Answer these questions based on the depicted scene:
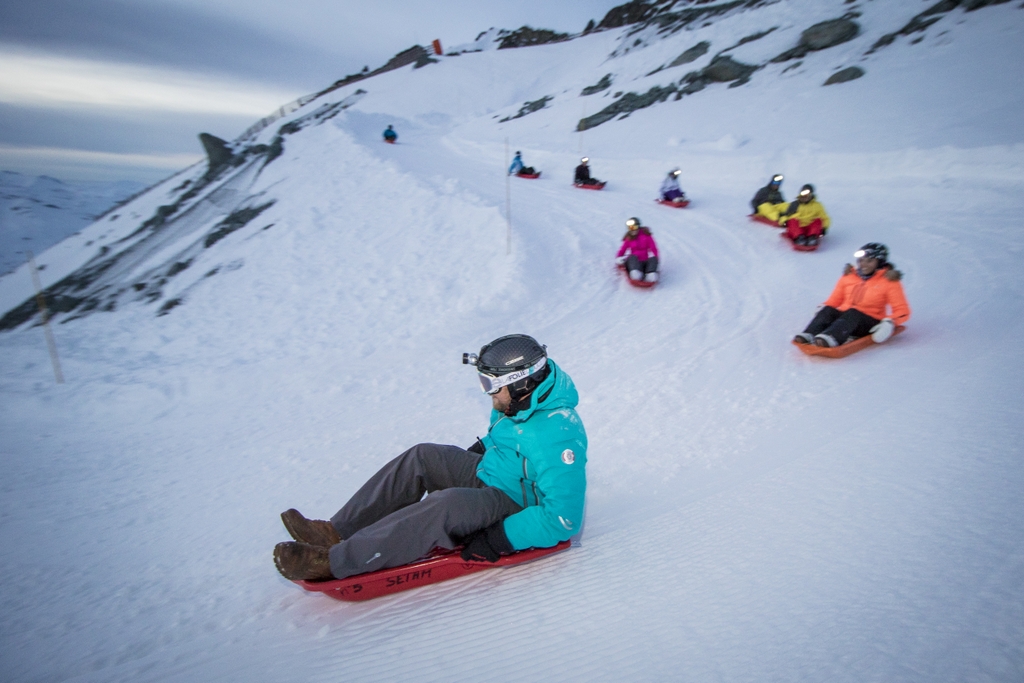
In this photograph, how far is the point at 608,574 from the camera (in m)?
2.39

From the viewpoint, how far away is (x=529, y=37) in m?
53.2

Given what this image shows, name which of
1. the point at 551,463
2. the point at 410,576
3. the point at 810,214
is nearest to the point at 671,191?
the point at 810,214

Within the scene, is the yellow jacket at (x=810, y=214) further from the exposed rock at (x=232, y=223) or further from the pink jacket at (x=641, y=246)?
the exposed rock at (x=232, y=223)

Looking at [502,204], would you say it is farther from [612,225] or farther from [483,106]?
[483,106]

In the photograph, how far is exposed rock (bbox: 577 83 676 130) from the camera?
20.5 meters

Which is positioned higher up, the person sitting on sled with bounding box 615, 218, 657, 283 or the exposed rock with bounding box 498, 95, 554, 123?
the exposed rock with bounding box 498, 95, 554, 123

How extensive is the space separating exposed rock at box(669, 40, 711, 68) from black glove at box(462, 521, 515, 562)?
26.8 m

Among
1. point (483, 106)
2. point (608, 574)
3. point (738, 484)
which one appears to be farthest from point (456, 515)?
point (483, 106)

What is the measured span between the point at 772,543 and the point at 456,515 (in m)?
1.64

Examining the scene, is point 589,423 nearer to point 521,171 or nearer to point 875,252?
point 875,252

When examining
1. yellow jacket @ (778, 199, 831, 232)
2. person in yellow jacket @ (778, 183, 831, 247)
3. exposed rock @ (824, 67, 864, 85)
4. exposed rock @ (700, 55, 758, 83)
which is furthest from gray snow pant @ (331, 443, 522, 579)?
exposed rock @ (700, 55, 758, 83)

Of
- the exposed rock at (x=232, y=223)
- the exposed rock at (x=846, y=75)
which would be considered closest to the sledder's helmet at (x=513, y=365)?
the exposed rock at (x=232, y=223)

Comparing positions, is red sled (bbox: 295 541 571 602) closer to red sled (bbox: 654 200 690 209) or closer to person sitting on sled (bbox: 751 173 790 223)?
person sitting on sled (bbox: 751 173 790 223)

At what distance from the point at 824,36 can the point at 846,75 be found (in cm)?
480
